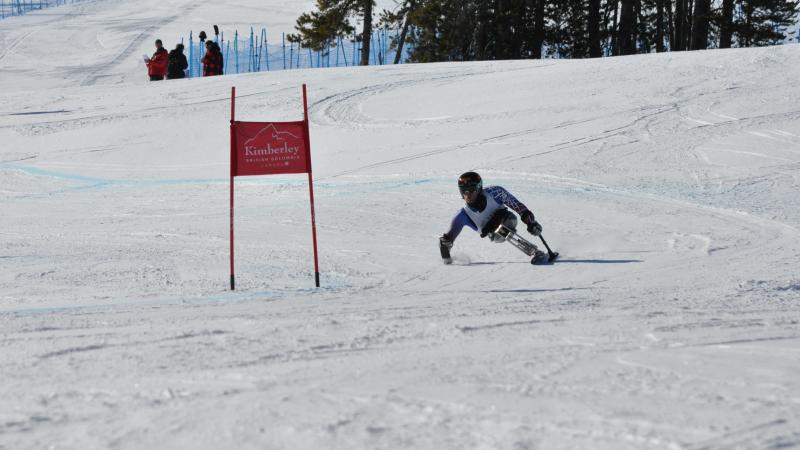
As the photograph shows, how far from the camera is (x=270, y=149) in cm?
845

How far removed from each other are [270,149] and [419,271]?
6.74ft

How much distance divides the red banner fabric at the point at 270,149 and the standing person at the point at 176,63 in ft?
69.3

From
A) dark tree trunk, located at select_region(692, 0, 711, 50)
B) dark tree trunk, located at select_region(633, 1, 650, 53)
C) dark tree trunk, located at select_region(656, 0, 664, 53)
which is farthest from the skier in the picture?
dark tree trunk, located at select_region(656, 0, 664, 53)

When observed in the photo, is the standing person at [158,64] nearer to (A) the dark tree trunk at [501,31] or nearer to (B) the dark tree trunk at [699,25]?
(A) the dark tree trunk at [501,31]

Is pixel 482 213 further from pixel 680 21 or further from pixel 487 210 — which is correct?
pixel 680 21

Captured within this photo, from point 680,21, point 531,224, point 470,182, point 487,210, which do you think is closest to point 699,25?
point 680,21

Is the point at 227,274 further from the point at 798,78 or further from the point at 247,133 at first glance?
the point at 798,78

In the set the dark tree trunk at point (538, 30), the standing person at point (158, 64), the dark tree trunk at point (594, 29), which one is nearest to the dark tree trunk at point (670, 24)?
the dark tree trunk at point (594, 29)

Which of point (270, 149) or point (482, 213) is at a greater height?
point (270, 149)

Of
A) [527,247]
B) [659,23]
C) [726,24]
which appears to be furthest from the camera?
[659,23]

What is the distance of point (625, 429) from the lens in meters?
4.07

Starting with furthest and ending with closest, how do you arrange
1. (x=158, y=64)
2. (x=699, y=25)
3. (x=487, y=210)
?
(x=699, y=25)
(x=158, y=64)
(x=487, y=210)

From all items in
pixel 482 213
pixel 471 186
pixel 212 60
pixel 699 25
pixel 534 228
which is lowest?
pixel 534 228

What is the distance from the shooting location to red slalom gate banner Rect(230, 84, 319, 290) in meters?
8.37
